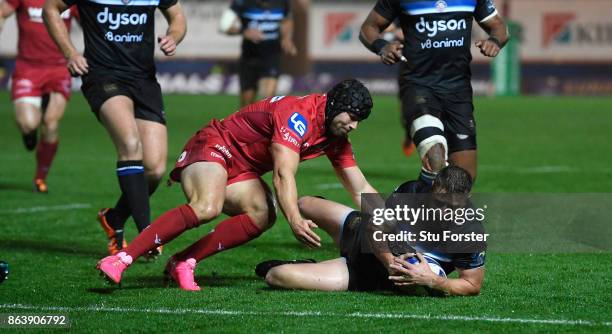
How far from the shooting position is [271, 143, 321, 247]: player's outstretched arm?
6574 mm

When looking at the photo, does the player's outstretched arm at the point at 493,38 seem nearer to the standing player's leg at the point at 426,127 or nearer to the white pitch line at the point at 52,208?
the standing player's leg at the point at 426,127

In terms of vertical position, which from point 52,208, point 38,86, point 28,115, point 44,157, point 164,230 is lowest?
point 44,157

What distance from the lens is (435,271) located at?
22.1 ft

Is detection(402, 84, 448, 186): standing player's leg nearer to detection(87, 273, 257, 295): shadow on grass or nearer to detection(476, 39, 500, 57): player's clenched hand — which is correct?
detection(476, 39, 500, 57): player's clenched hand

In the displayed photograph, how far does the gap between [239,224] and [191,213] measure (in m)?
0.36

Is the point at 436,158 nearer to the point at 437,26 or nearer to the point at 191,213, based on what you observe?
the point at 437,26

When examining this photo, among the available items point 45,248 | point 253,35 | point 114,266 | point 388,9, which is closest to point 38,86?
point 253,35

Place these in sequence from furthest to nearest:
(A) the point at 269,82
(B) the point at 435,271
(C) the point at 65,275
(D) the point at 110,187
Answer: (A) the point at 269,82, (D) the point at 110,187, (C) the point at 65,275, (B) the point at 435,271

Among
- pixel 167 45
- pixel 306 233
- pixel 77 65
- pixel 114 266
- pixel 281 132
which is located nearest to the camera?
pixel 306 233

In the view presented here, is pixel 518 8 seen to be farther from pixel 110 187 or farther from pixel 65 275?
pixel 65 275

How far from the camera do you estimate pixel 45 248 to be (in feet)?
29.5

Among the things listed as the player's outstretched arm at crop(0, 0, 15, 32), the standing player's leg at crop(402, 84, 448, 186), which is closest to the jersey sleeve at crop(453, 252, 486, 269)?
the standing player's leg at crop(402, 84, 448, 186)

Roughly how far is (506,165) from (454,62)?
6853 mm

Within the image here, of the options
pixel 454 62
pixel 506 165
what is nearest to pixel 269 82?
pixel 506 165
